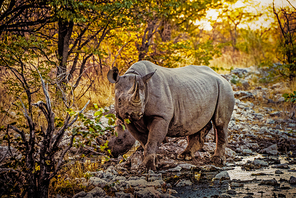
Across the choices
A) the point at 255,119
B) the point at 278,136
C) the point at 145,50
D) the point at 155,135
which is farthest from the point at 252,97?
the point at 155,135

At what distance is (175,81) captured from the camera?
15.1 feet

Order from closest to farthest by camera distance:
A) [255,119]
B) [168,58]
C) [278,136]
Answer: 1. [278,136]
2. [168,58]
3. [255,119]

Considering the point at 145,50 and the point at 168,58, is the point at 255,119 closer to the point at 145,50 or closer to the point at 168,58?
the point at 168,58

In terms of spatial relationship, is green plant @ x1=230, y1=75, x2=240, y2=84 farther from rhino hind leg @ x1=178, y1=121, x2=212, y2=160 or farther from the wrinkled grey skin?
the wrinkled grey skin

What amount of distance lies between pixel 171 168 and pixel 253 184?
128 centimetres

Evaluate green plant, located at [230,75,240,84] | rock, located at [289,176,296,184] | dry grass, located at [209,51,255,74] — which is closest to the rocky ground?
rock, located at [289,176,296,184]

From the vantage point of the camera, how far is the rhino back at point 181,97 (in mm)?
4125

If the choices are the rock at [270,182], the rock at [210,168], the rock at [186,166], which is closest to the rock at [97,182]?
the rock at [186,166]

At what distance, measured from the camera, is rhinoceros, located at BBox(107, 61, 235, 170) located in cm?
372

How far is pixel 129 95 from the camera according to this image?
3.56 meters

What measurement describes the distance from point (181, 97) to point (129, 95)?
49.5 inches

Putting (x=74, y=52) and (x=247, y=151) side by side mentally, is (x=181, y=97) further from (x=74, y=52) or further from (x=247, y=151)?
(x=74, y=52)

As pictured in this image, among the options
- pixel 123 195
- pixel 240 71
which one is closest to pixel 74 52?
pixel 123 195

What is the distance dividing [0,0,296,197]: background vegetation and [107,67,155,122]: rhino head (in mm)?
544
